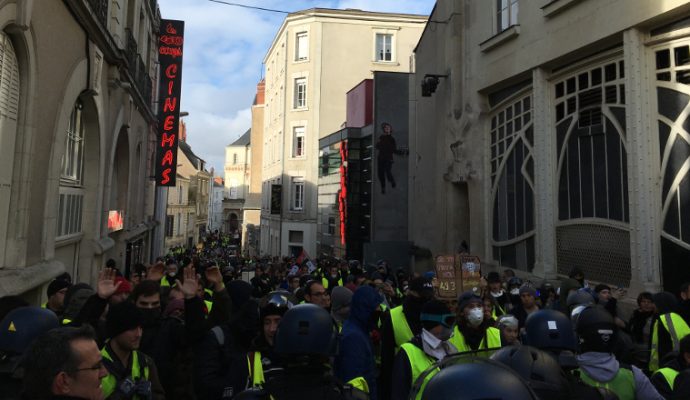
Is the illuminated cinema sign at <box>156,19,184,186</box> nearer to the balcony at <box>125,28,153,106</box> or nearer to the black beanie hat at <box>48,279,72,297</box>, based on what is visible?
the balcony at <box>125,28,153,106</box>

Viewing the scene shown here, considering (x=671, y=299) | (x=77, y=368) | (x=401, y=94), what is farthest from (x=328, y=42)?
(x=77, y=368)

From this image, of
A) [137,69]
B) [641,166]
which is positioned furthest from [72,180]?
[641,166]

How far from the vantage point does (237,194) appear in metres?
82.2

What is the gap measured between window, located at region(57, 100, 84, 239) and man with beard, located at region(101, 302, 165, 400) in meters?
8.05

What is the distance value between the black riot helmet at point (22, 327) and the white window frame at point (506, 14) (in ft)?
39.3

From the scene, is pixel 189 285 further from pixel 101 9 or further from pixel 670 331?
pixel 101 9

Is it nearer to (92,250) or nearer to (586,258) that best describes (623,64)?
(586,258)

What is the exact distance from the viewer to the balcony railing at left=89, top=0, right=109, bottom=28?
31.5 feet

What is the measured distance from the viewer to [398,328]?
13.5ft

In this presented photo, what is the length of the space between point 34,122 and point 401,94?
16.9m

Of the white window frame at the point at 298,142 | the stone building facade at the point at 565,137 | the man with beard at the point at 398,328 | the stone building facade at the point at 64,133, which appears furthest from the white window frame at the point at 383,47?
the man with beard at the point at 398,328

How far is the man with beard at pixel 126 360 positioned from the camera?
→ 2795 mm

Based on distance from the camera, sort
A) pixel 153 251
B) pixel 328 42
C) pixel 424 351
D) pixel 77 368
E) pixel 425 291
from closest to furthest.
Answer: pixel 77 368, pixel 424 351, pixel 425 291, pixel 153 251, pixel 328 42

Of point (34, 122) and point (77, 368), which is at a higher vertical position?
point (34, 122)
